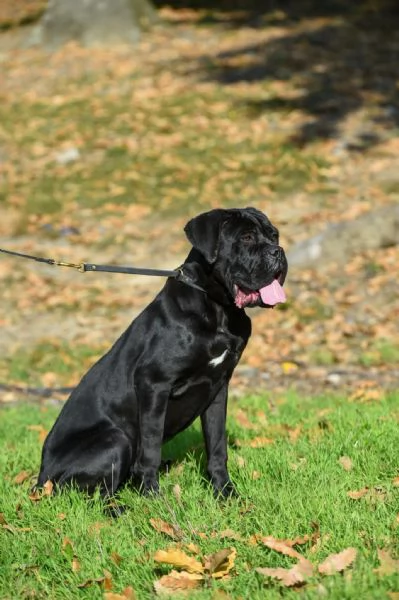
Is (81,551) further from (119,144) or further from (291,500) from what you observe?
(119,144)

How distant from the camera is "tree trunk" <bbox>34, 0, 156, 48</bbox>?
20.2 metres

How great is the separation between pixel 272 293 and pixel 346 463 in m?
1.13

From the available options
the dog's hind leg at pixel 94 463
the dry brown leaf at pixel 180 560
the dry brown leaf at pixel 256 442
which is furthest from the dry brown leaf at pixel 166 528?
the dry brown leaf at pixel 256 442

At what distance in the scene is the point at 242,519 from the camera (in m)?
4.41

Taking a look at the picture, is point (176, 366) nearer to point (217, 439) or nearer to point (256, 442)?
point (217, 439)

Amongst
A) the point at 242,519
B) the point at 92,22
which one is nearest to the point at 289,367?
the point at 242,519

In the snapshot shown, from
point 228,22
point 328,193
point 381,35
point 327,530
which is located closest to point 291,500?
point 327,530

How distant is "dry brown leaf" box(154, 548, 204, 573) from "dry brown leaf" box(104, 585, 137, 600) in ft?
0.61

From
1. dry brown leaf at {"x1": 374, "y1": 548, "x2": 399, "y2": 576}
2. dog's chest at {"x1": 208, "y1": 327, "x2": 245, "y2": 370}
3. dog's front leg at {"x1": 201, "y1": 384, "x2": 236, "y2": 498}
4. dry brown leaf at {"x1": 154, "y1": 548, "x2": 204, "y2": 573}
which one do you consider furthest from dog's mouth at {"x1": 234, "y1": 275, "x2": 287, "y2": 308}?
dry brown leaf at {"x1": 374, "y1": 548, "x2": 399, "y2": 576}

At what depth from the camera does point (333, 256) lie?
11508 mm

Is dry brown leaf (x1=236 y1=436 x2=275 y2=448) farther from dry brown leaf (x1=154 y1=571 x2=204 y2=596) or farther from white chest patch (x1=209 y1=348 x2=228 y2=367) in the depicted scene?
dry brown leaf (x1=154 y1=571 x2=204 y2=596)

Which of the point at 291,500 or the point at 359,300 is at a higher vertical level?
the point at 291,500

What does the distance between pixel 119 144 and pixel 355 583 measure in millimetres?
13724

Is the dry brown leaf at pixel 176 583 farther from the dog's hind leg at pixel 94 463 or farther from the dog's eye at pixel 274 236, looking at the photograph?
the dog's eye at pixel 274 236
